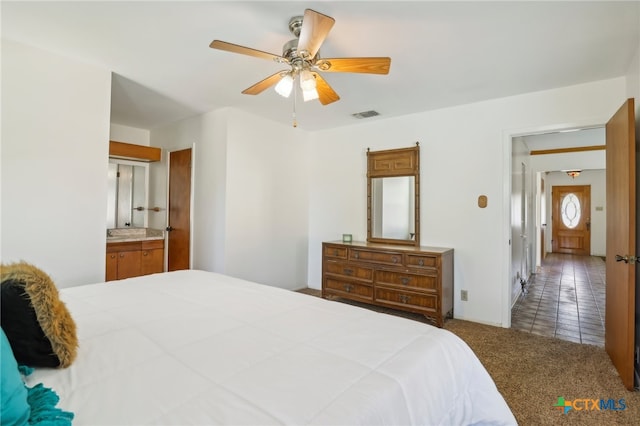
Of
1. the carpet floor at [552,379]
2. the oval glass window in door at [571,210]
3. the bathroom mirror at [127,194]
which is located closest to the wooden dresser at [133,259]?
the bathroom mirror at [127,194]

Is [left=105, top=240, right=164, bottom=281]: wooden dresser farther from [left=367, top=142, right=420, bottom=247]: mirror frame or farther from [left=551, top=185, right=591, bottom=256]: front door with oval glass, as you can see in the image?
[left=551, top=185, right=591, bottom=256]: front door with oval glass

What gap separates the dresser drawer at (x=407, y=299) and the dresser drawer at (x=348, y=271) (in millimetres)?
205

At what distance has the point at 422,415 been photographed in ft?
3.34

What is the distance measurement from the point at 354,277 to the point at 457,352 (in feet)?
8.27

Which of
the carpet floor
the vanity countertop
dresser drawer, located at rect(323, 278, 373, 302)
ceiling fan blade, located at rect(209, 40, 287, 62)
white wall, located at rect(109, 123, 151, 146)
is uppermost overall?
white wall, located at rect(109, 123, 151, 146)

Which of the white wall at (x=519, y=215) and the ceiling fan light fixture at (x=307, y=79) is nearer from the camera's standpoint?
the ceiling fan light fixture at (x=307, y=79)

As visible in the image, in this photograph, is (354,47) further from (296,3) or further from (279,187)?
(279,187)

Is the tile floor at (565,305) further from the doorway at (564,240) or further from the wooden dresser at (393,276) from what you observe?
the wooden dresser at (393,276)

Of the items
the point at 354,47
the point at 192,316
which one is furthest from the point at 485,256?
the point at 192,316

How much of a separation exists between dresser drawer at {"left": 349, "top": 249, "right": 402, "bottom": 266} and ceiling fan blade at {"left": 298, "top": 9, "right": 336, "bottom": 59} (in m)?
2.32

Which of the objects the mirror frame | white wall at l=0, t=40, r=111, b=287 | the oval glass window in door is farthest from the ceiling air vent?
the oval glass window in door

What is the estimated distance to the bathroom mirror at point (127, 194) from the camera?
175 inches

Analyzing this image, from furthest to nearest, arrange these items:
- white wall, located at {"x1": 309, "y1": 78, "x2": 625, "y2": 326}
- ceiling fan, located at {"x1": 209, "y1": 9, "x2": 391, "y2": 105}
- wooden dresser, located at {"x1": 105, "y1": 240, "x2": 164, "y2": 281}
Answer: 1. wooden dresser, located at {"x1": 105, "y1": 240, "x2": 164, "y2": 281}
2. white wall, located at {"x1": 309, "y1": 78, "x2": 625, "y2": 326}
3. ceiling fan, located at {"x1": 209, "y1": 9, "x2": 391, "y2": 105}

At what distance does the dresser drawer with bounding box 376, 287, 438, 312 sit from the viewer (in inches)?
130
